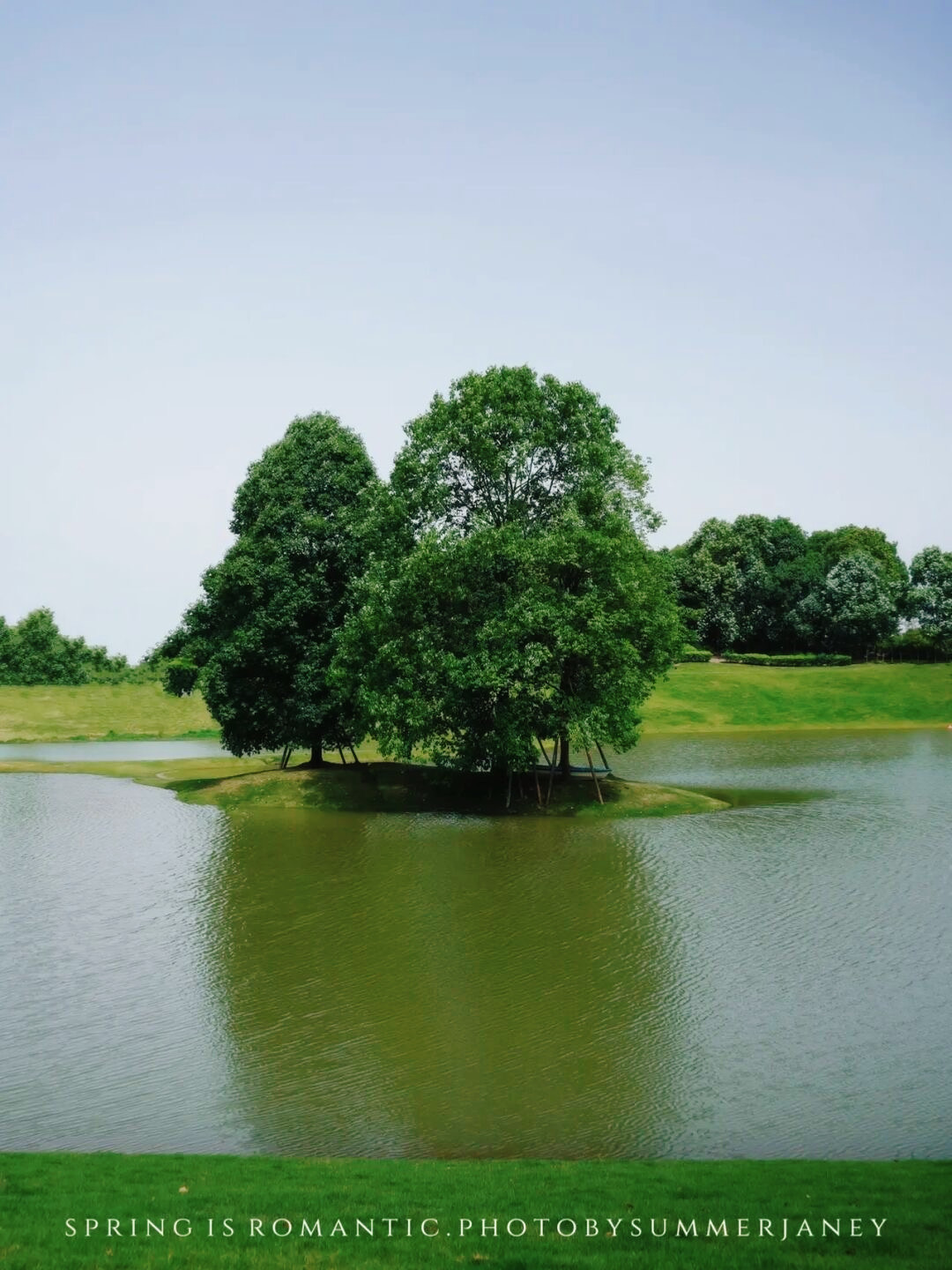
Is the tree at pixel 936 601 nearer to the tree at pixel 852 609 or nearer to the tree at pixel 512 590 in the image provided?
the tree at pixel 852 609

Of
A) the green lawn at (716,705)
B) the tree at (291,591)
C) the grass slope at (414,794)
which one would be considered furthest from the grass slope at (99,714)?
the tree at (291,591)

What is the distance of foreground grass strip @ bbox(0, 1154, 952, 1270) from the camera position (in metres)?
10.7

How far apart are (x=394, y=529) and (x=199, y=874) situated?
58.8 ft

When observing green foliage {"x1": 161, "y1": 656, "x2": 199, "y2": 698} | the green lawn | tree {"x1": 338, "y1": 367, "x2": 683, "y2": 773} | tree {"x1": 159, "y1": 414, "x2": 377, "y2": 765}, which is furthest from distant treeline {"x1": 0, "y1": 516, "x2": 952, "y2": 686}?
tree {"x1": 338, "y1": 367, "x2": 683, "y2": 773}

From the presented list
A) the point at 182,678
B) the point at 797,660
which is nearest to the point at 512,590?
the point at 182,678

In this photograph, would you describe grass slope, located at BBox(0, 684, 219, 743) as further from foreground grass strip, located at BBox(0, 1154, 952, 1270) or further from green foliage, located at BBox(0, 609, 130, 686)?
foreground grass strip, located at BBox(0, 1154, 952, 1270)

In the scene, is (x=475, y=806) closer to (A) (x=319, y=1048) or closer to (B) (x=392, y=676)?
(B) (x=392, y=676)

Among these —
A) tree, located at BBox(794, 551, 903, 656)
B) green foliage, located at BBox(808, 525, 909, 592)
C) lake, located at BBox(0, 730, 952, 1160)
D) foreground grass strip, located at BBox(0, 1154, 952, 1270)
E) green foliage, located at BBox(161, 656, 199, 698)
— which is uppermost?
green foliage, located at BBox(808, 525, 909, 592)

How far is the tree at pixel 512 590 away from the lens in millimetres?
43438

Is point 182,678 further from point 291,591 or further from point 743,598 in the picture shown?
point 743,598

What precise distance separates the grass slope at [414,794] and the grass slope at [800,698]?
31427 mm

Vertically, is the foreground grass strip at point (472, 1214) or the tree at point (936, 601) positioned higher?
the tree at point (936, 601)

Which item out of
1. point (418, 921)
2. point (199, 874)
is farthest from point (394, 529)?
point (418, 921)

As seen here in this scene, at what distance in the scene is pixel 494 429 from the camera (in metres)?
46.2
